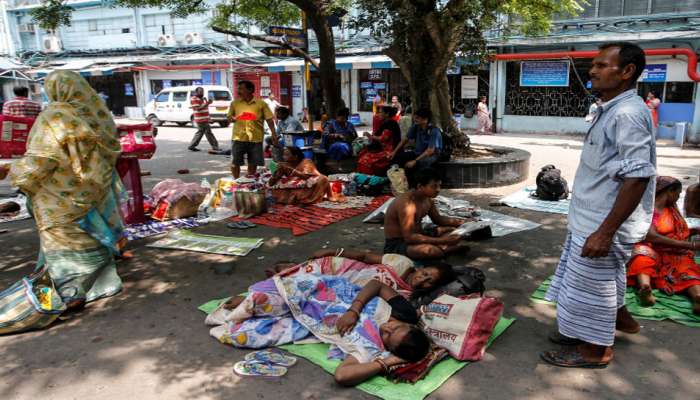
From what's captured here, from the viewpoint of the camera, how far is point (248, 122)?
847 cm

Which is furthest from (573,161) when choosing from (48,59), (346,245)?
(48,59)

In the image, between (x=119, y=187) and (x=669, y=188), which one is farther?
(x=119, y=187)

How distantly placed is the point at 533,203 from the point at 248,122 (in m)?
4.43

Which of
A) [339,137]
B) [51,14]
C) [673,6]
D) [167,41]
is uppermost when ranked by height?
[167,41]

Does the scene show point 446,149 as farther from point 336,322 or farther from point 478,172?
point 336,322

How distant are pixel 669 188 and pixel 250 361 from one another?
11.3 feet

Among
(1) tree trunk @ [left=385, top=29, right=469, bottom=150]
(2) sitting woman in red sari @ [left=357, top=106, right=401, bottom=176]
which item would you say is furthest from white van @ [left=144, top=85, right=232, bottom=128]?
(2) sitting woman in red sari @ [left=357, top=106, right=401, bottom=176]

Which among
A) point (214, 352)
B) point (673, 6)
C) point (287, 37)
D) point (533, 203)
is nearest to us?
point (214, 352)

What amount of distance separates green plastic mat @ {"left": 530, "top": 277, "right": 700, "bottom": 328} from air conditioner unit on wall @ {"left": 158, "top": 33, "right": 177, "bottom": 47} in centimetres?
2531

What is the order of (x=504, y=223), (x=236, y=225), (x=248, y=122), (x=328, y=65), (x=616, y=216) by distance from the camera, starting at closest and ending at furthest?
1. (x=616, y=216)
2. (x=504, y=223)
3. (x=236, y=225)
4. (x=248, y=122)
5. (x=328, y=65)

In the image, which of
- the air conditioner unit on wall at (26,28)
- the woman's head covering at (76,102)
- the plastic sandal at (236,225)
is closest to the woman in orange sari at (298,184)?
the plastic sandal at (236,225)

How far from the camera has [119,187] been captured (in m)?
4.79

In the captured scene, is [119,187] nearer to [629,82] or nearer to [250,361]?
[250,361]

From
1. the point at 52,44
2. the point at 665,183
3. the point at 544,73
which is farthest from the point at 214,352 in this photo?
the point at 52,44
